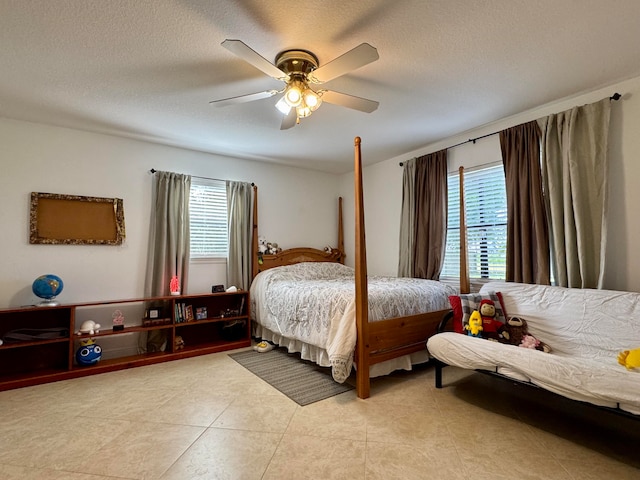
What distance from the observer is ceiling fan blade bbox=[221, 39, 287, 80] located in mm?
1725

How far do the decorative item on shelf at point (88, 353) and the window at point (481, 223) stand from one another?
158 inches

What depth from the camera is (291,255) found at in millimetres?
4934

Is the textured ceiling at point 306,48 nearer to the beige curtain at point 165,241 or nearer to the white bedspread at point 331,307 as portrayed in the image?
the beige curtain at point 165,241

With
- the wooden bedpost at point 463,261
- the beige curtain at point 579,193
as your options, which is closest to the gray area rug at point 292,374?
the wooden bedpost at point 463,261

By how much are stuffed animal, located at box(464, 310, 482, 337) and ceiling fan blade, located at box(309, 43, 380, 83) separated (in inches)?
84.3

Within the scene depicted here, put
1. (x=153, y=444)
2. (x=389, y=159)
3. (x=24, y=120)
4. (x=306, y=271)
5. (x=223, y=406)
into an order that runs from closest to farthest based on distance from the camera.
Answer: (x=153, y=444) < (x=223, y=406) < (x=24, y=120) < (x=306, y=271) < (x=389, y=159)

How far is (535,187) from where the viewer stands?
9.88ft

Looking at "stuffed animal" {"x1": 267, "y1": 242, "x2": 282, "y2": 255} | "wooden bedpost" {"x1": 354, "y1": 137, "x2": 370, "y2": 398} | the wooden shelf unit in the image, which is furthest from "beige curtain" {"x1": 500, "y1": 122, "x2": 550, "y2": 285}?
the wooden shelf unit

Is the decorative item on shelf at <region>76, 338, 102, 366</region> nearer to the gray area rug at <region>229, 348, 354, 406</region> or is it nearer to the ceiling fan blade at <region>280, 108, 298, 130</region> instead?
the gray area rug at <region>229, 348, 354, 406</region>

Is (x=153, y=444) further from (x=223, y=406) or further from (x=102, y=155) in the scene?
(x=102, y=155)

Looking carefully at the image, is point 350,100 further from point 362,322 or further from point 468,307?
point 468,307

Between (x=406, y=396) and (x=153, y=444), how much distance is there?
182cm

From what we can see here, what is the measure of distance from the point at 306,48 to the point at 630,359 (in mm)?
2858

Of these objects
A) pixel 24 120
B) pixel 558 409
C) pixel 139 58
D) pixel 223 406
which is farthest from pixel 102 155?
pixel 558 409
